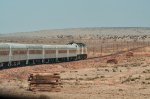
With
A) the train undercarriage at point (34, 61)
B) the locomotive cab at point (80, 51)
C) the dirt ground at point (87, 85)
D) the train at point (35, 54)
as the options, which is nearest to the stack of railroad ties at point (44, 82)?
the dirt ground at point (87, 85)

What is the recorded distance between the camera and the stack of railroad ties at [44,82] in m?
25.4

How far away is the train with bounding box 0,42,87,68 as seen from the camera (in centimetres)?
4644

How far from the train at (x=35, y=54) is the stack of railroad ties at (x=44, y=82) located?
59.7 feet

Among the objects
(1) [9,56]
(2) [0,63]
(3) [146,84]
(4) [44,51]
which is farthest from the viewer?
(4) [44,51]

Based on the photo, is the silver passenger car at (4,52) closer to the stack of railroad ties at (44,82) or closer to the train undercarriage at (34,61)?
the train undercarriage at (34,61)

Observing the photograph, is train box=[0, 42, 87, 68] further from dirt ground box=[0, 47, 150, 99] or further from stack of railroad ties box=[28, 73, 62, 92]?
stack of railroad ties box=[28, 73, 62, 92]

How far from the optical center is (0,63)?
144 ft

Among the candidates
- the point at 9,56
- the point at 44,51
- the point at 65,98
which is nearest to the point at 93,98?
the point at 65,98

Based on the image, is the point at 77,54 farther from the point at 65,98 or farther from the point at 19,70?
the point at 65,98

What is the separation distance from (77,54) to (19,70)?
42308 millimetres

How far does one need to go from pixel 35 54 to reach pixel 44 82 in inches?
1350

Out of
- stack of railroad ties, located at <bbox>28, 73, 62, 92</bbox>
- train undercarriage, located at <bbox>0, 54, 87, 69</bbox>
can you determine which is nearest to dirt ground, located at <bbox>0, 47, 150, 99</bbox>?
stack of railroad ties, located at <bbox>28, 73, 62, 92</bbox>

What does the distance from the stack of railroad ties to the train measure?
59.7 feet

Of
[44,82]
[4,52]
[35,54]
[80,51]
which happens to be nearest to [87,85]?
[44,82]
